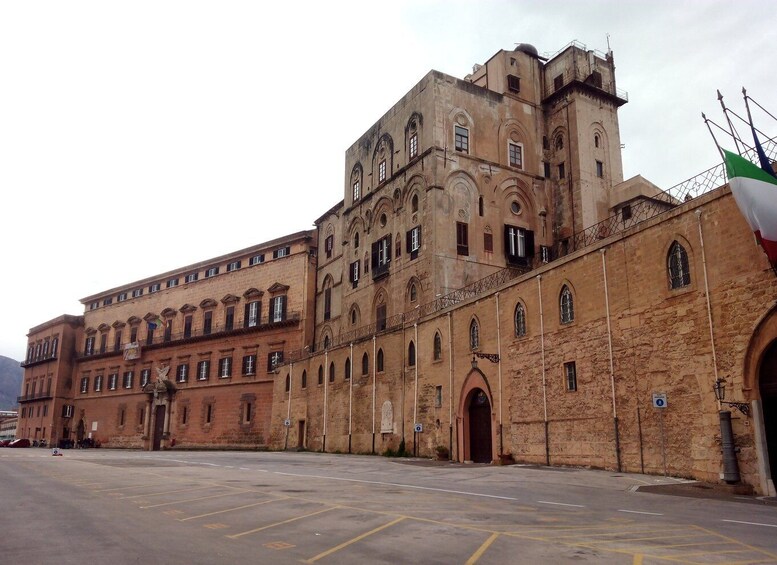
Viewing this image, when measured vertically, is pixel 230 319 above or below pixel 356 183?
below

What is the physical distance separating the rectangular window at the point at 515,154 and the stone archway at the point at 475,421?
1812cm

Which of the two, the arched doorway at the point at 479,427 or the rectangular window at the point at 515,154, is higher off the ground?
the rectangular window at the point at 515,154

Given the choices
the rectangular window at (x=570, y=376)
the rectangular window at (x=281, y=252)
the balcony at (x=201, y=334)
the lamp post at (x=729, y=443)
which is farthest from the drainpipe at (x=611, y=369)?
the rectangular window at (x=281, y=252)

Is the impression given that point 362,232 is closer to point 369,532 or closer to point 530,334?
point 530,334

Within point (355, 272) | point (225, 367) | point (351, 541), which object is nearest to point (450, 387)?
point (355, 272)

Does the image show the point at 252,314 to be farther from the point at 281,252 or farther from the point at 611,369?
the point at 611,369

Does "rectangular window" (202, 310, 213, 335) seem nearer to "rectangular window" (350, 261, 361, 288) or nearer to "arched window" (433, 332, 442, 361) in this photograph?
"rectangular window" (350, 261, 361, 288)

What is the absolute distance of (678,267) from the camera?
1855 cm

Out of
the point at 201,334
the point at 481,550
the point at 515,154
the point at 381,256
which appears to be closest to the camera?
the point at 481,550

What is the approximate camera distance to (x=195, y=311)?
205ft

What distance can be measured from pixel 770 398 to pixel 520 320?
1049 centimetres

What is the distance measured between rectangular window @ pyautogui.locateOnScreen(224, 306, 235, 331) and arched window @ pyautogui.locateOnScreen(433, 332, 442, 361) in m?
31.3

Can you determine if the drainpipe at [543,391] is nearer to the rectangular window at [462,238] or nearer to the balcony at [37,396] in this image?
the rectangular window at [462,238]

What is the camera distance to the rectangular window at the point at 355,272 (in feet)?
153
